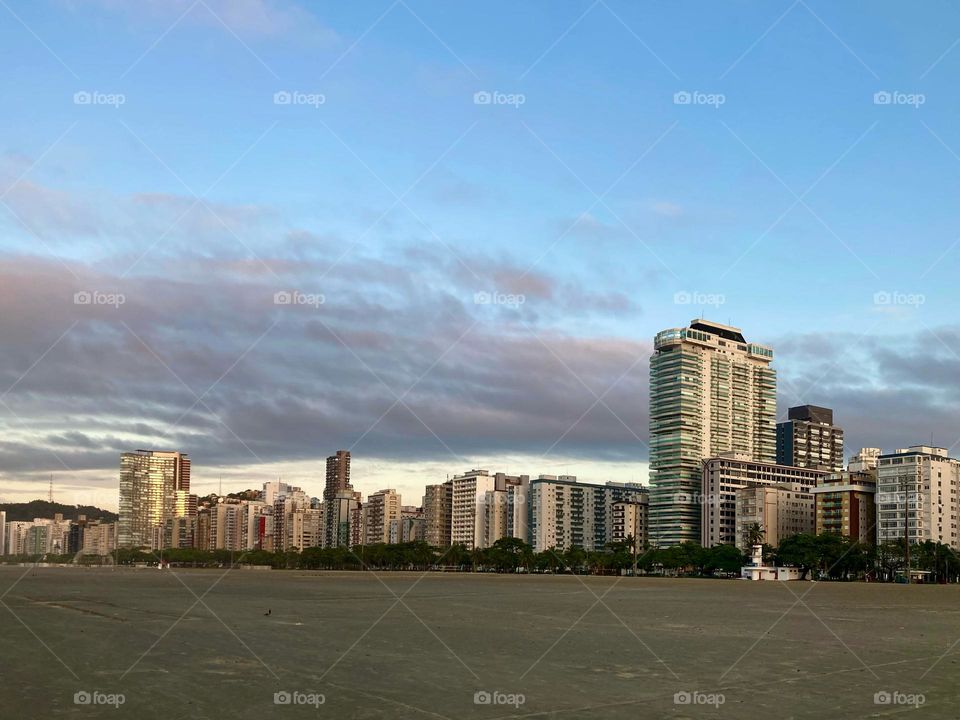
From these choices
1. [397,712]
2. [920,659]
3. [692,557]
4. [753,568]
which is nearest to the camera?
[397,712]

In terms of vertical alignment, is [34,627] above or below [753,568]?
above

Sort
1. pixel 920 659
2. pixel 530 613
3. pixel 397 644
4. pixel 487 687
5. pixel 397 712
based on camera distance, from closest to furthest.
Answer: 1. pixel 397 712
2. pixel 487 687
3. pixel 920 659
4. pixel 397 644
5. pixel 530 613

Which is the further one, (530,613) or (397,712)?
(530,613)

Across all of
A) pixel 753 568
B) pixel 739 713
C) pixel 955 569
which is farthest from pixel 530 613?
pixel 955 569

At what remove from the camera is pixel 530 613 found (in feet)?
131

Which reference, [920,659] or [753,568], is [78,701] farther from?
[753,568]

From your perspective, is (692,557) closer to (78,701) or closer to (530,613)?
(530,613)

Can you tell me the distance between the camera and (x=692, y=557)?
198m

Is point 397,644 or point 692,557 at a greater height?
point 397,644

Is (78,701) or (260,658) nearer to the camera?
(78,701)

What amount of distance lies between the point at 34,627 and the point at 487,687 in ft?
59.9

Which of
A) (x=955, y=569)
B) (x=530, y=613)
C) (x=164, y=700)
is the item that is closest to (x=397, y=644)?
(x=164, y=700)

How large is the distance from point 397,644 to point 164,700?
32.6 ft

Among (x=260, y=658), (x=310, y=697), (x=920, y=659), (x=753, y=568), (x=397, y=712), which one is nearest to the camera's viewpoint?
(x=397, y=712)
